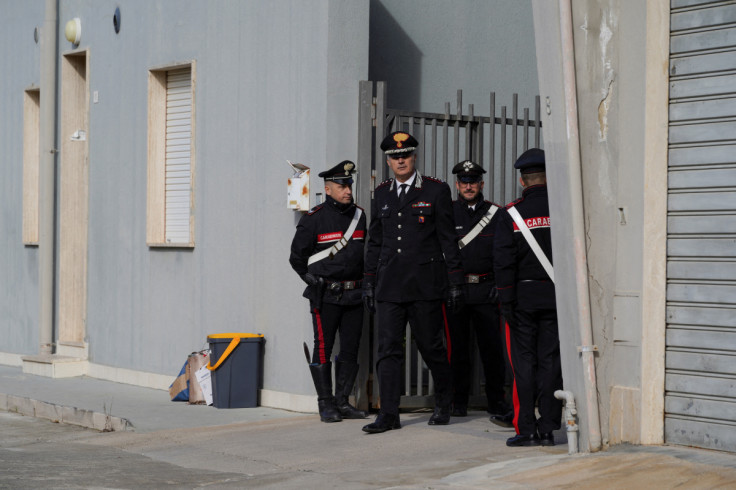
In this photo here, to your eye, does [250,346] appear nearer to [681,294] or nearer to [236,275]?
[236,275]

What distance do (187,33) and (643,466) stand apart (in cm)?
778

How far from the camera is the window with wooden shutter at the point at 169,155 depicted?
1342 cm

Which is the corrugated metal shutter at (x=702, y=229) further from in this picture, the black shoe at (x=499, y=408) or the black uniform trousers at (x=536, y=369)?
the black shoe at (x=499, y=408)

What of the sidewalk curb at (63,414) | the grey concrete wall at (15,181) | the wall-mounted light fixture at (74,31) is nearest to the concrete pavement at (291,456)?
the sidewalk curb at (63,414)

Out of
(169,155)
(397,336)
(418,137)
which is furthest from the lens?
(169,155)

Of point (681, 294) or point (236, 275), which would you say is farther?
point (236, 275)

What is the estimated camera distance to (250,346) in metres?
11.5

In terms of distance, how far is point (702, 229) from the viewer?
7539mm

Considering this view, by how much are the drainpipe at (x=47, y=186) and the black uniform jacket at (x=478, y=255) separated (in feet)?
22.8

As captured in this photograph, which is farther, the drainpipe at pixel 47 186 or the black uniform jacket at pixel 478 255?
the drainpipe at pixel 47 186


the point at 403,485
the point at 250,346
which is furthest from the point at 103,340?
A: the point at 403,485

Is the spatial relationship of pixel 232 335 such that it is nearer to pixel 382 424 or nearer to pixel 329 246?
pixel 329 246

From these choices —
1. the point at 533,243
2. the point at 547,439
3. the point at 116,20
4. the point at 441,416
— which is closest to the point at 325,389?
the point at 441,416

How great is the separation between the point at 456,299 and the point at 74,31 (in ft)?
26.2
